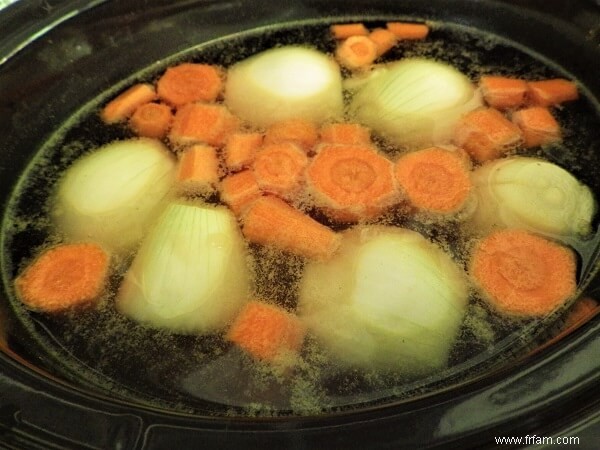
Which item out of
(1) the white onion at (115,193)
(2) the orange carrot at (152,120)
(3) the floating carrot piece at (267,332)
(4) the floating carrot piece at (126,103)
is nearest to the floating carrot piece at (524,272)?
(3) the floating carrot piece at (267,332)

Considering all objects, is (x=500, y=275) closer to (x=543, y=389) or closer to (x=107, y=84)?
(x=543, y=389)

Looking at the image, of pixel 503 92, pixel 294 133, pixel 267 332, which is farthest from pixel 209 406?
pixel 503 92

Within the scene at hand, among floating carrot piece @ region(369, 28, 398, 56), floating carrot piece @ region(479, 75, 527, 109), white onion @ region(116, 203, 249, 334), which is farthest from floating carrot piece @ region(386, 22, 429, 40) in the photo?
white onion @ region(116, 203, 249, 334)

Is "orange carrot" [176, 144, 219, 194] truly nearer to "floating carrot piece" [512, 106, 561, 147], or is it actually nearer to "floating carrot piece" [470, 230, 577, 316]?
"floating carrot piece" [470, 230, 577, 316]

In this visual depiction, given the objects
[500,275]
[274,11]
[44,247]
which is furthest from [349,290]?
[274,11]

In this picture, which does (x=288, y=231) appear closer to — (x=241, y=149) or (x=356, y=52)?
(x=241, y=149)

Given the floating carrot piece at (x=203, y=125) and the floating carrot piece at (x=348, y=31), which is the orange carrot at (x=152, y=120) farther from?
the floating carrot piece at (x=348, y=31)
